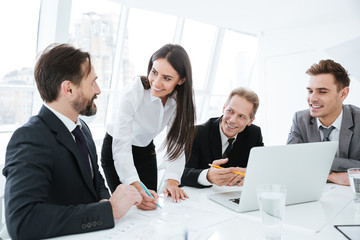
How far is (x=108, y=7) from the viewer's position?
5203mm

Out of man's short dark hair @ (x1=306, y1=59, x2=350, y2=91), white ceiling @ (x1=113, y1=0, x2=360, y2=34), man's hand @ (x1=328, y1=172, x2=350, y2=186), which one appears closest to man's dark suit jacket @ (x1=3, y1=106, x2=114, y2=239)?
man's hand @ (x1=328, y1=172, x2=350, y2=186)

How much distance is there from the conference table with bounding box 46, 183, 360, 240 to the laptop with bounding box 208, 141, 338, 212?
44 millimetres

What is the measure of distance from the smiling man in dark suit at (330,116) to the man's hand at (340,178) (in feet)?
0.82

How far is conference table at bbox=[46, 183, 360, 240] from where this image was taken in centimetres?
113

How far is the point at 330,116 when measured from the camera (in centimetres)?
230

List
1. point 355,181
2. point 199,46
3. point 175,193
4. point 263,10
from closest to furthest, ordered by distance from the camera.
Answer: point 355,181 → point 175,193 → point 263,10 → point 199,46

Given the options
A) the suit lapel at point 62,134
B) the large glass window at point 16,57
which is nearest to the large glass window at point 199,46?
the large glass window at point 16,57

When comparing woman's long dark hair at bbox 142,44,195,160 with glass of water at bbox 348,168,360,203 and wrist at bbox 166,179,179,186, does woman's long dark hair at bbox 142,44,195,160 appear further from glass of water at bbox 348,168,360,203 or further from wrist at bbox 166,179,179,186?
glass of water at bbox 348,168,360,203

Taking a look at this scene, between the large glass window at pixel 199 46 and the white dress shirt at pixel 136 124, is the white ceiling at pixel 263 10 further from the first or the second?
the white dress shirt at pixel 136 124

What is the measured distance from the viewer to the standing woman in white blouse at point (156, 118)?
1.91m

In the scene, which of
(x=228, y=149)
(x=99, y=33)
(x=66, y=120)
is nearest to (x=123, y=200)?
(x=66, y=120)

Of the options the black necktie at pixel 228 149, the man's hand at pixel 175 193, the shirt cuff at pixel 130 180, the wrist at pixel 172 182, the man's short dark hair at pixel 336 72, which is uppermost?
the man's short dark hair at pixel 336 72

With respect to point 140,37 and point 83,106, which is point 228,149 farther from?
point 140,37

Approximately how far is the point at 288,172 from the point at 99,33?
4.62 metres
